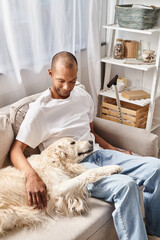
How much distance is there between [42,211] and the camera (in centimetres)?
151

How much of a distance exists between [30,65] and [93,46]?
721 millimetres

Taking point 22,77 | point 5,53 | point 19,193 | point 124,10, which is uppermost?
point 124,10

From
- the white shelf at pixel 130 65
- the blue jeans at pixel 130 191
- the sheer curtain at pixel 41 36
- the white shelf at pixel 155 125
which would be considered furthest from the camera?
the white shelf at pixel 155 125

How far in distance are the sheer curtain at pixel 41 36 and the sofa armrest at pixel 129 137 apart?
669 millimetres

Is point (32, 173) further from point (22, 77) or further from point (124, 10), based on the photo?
point (124, 10)

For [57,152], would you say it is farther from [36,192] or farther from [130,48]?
[130,48]

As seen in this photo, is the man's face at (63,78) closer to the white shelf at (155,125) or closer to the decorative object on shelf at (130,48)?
the decorative object on shelf at (130,48)

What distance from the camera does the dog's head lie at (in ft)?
5.45

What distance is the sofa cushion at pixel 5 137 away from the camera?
1.73m

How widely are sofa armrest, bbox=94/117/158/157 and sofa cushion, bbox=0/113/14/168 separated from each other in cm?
78

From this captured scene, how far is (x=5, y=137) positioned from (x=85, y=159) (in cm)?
53

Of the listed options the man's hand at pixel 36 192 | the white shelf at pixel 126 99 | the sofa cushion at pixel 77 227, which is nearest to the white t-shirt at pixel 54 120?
the man's hand at pixel 36 192

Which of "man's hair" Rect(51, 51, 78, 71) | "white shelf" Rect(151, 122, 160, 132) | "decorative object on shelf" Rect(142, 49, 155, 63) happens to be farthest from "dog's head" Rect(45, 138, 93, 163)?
"white shelf" Rect(151, 122, 160, 132)

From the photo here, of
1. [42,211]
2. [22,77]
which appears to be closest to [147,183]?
[42,211]
